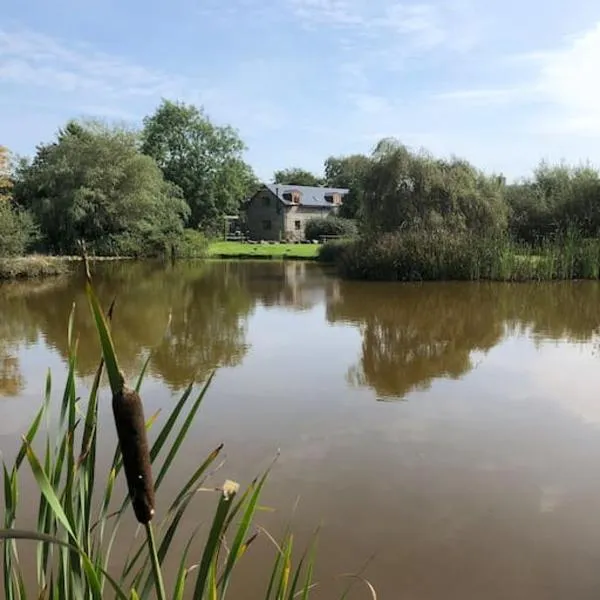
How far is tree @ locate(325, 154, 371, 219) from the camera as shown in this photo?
21350 millimetres

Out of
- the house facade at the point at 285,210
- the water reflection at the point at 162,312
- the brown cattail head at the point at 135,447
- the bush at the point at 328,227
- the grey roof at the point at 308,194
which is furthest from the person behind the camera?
the grey roof at the point at 308,194

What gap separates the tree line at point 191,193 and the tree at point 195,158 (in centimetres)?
7

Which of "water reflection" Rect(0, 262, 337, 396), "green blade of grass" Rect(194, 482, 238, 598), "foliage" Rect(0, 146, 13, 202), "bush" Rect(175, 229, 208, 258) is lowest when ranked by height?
"water reflection" Rect(0, 262, 337, 396)

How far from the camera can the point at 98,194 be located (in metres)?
30.3

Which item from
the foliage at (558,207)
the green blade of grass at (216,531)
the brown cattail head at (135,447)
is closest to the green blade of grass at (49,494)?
the brown cattail head at (135,447)

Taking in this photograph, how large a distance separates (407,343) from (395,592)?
21.8ft

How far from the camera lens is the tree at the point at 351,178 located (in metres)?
21.4

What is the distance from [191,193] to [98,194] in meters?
12.6

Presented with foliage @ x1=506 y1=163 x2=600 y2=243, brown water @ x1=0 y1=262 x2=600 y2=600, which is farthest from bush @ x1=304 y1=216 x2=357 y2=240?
brown water @ x1=0 y1=262 x2=600 y2=600

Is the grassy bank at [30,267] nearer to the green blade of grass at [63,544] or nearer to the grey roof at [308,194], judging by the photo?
→ the green blade of grass at [63,544]

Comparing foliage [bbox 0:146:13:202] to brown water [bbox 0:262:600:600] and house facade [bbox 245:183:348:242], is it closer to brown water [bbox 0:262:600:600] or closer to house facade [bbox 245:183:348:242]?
brown water [bbox 0:262:600:600]

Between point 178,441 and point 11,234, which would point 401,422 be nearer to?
point 178,441

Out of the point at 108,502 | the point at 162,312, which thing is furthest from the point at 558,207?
the point at 108,502

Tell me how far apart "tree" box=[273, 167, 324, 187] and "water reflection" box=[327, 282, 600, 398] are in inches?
2123
